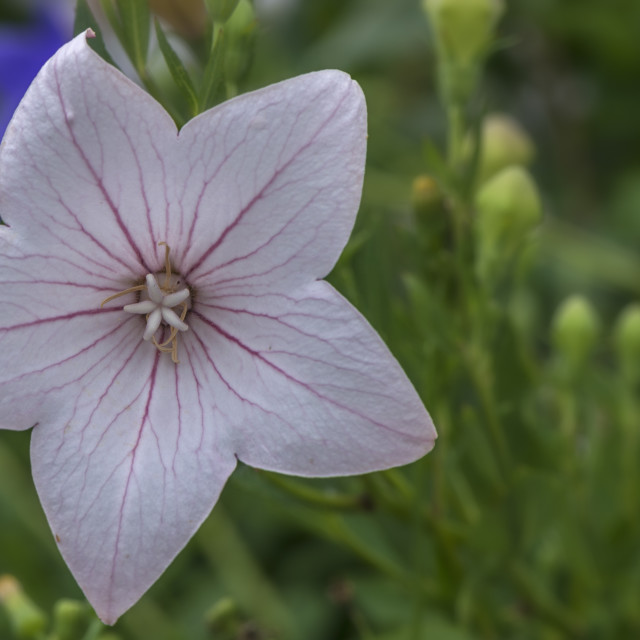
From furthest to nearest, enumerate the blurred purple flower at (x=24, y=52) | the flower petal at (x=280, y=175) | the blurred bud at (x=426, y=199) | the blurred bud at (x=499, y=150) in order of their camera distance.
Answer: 1. the blurred purple flower at (x=24, y=52)
2. the blurred bud at (x=499, y=150)
3. the blurred bud at (x=426, y=199)
4. the flower petal at (x=280, y=175)

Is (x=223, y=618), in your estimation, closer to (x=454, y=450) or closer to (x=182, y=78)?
(x=454, y=450)

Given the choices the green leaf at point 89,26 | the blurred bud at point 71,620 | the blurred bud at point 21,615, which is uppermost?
the green leaf at point 89,26

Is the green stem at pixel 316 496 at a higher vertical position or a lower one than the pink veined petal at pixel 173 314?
lower

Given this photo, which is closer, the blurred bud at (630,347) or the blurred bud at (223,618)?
the blurred bud at (223,618)

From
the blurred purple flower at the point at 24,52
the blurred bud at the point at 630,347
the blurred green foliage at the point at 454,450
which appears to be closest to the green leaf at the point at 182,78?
the blurred green foliage at the point at 454,450

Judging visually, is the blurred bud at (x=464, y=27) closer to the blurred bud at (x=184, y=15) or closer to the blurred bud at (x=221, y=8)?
the blurred bud at (x=221, y=8)

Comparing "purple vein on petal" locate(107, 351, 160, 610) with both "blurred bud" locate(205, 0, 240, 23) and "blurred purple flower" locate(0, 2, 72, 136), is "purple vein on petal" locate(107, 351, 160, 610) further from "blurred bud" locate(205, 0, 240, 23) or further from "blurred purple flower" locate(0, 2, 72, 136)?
"blurred purple flower" locate(0, 2, 72, 136)

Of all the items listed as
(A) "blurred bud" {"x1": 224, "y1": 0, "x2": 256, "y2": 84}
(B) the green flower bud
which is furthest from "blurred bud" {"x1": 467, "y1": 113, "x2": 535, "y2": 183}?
(A) "blurred bud" {"x1": 224, "y1": 0, "x2": 256, "y2": 84}

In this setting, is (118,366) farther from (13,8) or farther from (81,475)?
(13,8)
